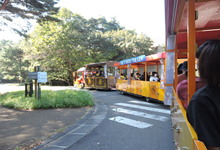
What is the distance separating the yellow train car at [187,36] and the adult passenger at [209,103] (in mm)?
75

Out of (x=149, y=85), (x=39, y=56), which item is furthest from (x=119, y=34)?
(x=149, y=85)

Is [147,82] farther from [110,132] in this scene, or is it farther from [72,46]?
[72,46]

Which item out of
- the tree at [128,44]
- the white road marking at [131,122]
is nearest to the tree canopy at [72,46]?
the tree at [128,44]

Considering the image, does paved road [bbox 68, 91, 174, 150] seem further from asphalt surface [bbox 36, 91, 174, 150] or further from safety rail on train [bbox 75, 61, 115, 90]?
safety rail on train [bbox 75, 61, 115, 90]

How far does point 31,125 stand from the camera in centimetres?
577

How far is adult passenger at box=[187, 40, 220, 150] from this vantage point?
3.22 feet

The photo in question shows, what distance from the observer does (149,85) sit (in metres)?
9.53

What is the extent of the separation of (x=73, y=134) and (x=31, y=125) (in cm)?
174

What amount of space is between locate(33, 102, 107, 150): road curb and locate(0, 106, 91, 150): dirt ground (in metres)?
0.25

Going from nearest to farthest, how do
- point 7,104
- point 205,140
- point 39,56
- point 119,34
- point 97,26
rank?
point 205,140 → point 7,104 → point 39,56 → point 119,34 → point 97,26

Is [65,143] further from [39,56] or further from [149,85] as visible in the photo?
[39,56]

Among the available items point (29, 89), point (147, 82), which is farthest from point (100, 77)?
point (147, 82)

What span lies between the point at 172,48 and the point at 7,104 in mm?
8448

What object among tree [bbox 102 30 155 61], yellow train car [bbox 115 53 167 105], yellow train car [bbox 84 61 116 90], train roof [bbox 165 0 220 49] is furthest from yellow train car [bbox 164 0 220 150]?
tree [bbox 102 30 155 61]
